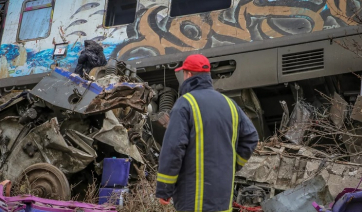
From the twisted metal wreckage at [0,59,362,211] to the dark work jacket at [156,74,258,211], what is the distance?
3.90 meters

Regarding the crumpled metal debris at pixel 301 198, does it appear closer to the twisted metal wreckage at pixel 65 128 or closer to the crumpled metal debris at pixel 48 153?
the twisted metal wreckage at pixel 65 128

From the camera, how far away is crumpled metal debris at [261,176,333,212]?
7.79 meters

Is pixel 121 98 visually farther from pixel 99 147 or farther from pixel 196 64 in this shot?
pixel 196 64

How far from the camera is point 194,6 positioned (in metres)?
13.5

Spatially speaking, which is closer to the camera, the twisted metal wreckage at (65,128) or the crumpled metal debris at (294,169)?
the twisted metal wreckage at (65,128)

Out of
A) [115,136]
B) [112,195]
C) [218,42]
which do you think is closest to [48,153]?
[115,136]

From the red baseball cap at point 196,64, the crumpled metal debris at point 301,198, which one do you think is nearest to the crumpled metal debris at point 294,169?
the crumpled metal debris at point 301,198

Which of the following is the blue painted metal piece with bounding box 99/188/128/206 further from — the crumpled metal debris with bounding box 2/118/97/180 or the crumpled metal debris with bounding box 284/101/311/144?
the crumpled metal debris with bounding box 284/101/311/144

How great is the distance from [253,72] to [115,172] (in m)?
4.74

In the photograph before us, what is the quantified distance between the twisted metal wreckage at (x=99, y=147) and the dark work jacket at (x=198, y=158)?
12.8ft

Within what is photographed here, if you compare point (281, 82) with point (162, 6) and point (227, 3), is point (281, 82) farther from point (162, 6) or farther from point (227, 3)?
point (162, 6)

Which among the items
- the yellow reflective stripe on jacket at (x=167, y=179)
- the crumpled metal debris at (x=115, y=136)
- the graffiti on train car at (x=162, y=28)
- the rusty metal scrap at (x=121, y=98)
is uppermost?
the graffiti on train car at (x=162, y=28)

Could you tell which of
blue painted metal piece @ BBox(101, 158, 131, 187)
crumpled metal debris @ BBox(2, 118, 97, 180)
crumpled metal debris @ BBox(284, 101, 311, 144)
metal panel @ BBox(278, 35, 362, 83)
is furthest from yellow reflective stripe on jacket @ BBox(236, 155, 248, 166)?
metal panel @ BBox(278, 35, 362, 83)

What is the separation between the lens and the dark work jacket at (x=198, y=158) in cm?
379
